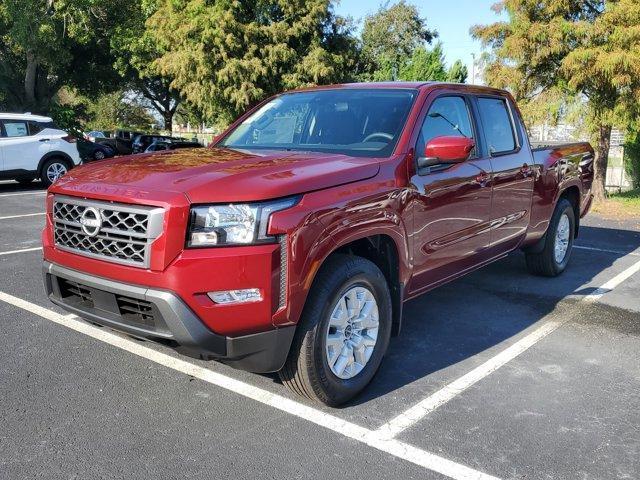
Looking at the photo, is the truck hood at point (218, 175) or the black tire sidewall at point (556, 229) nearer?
the truck hood at point (218, 175)

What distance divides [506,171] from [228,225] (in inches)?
118

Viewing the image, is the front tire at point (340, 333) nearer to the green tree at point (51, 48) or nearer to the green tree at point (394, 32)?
the green tree at point (51, 48)

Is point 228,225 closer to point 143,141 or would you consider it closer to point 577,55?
point 577,55

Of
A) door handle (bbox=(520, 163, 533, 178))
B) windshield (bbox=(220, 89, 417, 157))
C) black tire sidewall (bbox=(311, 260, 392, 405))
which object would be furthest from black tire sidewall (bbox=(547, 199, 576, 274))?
black tire sidewall (bbox=(311, 260, 392, 405))

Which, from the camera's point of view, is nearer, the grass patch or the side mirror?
the side mirror

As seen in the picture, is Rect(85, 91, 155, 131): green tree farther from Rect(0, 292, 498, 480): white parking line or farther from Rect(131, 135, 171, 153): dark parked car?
Rect(0, 292, 498, 480): white parking line

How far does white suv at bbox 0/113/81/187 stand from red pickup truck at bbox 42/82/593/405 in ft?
36.0

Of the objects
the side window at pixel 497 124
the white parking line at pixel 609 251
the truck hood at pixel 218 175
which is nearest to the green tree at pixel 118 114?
the white parking line at pixel 609 251

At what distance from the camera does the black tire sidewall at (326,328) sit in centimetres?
323

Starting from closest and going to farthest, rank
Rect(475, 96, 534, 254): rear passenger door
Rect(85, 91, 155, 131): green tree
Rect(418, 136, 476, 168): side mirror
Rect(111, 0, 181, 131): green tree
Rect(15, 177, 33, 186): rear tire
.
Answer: Rect(418, 136, 476, 168): side mirror, Rect(475, 96, 534, 254): rear passenger door, Rect(15, 177, 33, 186): rear tire, Rect(111, 0, 181, 131): green tree, Rect(85, 91, 155, 131): green tree

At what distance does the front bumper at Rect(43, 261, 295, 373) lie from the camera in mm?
2924

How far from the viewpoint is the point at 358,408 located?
139 inches

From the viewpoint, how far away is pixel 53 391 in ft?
11.9

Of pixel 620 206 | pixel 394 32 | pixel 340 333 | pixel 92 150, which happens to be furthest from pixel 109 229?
pixel 394 32
